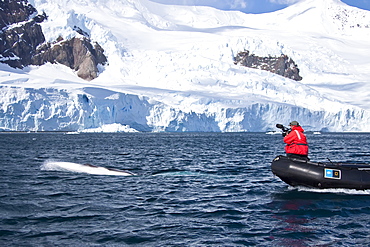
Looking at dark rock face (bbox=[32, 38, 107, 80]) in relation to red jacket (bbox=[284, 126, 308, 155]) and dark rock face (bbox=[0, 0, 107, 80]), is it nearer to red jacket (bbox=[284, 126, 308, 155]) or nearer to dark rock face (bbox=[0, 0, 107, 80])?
dark rock face (bbox=[0, 0, 107, 80])

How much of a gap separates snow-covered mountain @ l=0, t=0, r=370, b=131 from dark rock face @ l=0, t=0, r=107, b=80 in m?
2.49

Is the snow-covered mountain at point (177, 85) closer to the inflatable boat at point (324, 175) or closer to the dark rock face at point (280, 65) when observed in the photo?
the dark rock face at point (280, 65)

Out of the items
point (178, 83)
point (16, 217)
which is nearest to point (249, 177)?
point (16, 217)

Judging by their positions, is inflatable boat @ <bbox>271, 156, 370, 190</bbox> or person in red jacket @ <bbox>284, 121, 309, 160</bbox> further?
person in red jacket @ <bbox>284, 121, 309, 160</bbox>

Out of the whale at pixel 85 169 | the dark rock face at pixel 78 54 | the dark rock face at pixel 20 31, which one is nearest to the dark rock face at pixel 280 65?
the dark rock face at pixel 78 54

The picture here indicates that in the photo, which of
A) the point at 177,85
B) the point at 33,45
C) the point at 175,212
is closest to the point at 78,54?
the point at 33,45

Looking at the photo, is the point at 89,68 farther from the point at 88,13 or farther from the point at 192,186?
the point at 192,186

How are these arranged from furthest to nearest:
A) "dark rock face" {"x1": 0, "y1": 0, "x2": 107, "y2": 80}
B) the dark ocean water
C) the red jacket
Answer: "dark rock face" {"x1": 0, "y1": 0, "x2": 107, "y2": 80}
the red jacket
the dark ocean water

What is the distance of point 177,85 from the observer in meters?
113

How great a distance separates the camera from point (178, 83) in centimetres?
11331

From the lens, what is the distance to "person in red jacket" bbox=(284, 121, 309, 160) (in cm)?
1451

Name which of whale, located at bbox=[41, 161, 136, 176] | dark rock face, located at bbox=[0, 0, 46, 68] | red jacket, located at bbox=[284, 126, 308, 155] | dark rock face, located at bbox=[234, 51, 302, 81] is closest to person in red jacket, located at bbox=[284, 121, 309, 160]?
red jacket, located at bbox=[284, 126, 308, 155]

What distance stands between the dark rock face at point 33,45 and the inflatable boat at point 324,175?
13112 cm

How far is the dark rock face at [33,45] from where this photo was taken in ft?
447
